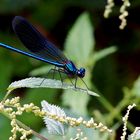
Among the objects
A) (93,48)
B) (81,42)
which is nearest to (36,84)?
(81,42)

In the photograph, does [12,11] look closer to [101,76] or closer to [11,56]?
[11,56]

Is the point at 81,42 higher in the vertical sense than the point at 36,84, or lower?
higher

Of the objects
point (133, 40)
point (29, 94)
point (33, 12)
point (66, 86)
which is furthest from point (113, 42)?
point (66, 86)

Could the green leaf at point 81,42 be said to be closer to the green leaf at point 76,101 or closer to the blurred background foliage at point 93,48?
the blurred background foliage at point 93,48

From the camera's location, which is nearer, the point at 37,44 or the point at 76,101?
the point at 37,44

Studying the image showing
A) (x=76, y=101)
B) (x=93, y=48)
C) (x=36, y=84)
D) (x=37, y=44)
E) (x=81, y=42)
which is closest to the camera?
(x=36, y=84)

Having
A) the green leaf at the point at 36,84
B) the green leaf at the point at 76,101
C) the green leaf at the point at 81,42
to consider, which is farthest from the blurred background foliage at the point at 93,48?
the green leaf at the point at 36,84

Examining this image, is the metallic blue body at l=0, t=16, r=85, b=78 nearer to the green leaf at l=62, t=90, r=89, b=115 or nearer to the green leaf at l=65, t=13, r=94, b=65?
the green leaf at l=62, t=90, r=89, b=115

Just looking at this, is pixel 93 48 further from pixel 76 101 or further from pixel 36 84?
pixel 36 84

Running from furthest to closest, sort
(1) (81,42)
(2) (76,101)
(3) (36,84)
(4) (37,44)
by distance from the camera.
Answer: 1. (1) (81,42)
2. (2) (76,101)
3. (4) (37,44)
4. (3) (36,84)
